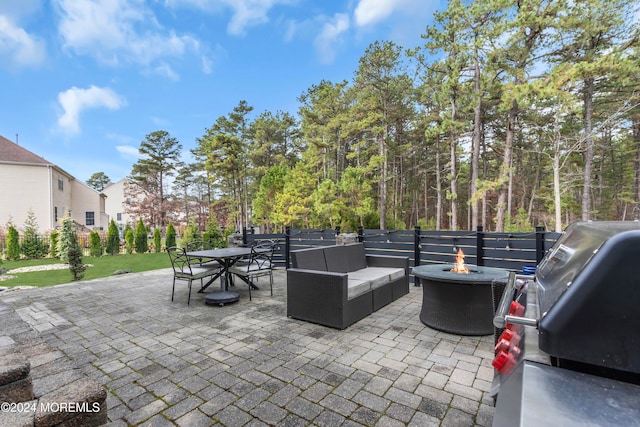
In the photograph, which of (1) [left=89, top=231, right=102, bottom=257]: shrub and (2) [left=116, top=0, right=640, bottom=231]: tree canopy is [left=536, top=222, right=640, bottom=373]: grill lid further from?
(1) [left=89, top=231, right=102, bottom=257]: shrub

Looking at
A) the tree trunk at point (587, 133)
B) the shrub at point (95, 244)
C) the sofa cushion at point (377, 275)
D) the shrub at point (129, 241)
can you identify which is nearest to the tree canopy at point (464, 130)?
the tree trunk at point (587, 133)

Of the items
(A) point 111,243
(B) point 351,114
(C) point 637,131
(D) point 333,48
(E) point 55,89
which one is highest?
(D) point 333,48

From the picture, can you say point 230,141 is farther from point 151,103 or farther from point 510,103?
point 510,103

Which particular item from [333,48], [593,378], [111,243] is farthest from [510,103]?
[111,243]

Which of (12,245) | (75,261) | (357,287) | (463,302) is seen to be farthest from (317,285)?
(12,245)

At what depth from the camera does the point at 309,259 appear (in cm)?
403

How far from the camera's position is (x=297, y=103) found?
1947 centimetres

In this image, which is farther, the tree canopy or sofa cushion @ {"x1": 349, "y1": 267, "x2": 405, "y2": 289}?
the tree canopy

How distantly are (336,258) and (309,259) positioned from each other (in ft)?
2.16

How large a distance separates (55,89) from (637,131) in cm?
2777

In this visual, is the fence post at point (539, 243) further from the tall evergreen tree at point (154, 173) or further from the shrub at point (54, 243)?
the tall evergreen tree at point (154, 173)

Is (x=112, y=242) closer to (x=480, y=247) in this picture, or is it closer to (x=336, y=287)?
(x=336, y=287)

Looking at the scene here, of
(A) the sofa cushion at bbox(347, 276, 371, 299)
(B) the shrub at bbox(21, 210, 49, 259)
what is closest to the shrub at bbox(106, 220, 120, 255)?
(B) the shrub at bbox(21, 210, 49, 259)

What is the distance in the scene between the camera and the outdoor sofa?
11.2 feet
